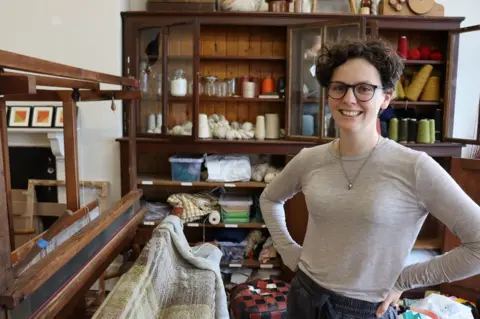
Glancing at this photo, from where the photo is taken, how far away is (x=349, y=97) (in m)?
1.03

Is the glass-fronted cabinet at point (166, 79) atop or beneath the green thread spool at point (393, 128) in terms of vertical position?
atop

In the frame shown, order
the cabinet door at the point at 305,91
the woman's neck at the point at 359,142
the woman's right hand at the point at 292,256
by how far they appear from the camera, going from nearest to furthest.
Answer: the woman's neck at the point at 359,142
the woman's right hand at the point at 292,256
the cabinet door at the point at 305,91

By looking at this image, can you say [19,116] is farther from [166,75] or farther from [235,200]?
[235,200]

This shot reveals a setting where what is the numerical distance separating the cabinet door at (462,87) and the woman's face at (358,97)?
196 centimetres

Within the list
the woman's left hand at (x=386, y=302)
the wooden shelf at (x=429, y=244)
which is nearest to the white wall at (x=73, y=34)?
the wooden shelf at (x=429, y=244)

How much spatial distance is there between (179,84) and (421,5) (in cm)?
166

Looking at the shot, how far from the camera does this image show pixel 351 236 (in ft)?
3.43

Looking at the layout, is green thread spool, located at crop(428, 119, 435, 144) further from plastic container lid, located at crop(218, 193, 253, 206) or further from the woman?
the woman

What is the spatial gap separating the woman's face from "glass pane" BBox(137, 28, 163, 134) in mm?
2068

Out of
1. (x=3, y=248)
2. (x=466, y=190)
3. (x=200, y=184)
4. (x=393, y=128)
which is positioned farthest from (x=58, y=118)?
(x=466, y=190)

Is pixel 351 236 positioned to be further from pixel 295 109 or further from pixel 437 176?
pixel 295 109

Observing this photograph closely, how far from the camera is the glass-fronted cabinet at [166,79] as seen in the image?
287cm

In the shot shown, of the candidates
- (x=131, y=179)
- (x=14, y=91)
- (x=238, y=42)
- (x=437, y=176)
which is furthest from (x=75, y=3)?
(x=437, y=176)

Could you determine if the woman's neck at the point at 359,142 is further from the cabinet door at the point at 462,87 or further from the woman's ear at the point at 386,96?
the cabinet door at the point at 462,87
